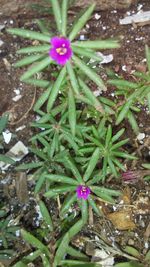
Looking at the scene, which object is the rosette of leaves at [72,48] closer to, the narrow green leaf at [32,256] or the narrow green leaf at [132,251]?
the narrow green leaf at [32,256]

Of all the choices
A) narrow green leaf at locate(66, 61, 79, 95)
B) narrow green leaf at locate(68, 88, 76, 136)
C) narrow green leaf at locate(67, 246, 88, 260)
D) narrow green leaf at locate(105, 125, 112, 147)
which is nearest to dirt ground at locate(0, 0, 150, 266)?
narrow green leaf at locate(67, 246, 88, 260)

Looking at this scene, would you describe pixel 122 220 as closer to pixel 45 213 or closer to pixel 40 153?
pixel 45 213

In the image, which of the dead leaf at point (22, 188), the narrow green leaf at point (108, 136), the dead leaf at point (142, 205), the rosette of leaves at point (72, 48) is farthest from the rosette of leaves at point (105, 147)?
the rosette of leaves at point (72, 48)

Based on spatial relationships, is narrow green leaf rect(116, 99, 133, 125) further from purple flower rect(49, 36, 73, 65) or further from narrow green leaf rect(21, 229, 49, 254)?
narrow green leaf rect(21, 229, 49, 254)

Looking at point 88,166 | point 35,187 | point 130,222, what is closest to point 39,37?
point 88,166

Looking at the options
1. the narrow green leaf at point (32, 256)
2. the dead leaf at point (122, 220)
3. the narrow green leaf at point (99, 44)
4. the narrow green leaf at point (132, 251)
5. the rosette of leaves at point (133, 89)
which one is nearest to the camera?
the narrow green leaf at point (99, 44)

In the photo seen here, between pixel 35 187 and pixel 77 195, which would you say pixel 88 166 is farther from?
pixel 35 187
